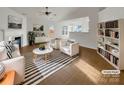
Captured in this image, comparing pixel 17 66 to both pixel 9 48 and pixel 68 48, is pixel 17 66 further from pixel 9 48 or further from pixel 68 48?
pixel 68 48

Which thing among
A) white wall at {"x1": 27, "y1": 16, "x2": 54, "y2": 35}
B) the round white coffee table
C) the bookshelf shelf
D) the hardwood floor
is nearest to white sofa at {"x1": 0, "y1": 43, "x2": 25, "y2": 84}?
the hardwood floor

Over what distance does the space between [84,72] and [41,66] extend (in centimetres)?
68

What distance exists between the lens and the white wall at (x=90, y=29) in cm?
208

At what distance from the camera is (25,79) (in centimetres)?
214

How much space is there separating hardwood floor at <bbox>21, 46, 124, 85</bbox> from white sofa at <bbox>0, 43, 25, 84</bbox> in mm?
134

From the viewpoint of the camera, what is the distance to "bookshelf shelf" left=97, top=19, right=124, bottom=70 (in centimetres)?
237

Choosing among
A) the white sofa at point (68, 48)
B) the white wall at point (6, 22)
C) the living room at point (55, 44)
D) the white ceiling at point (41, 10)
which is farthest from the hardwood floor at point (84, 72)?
the white ceiling at point (41, 10)

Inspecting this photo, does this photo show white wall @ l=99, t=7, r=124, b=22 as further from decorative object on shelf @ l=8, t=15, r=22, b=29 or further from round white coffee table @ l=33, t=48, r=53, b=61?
decorative object on shelf @ l=8, t=15, r=22, b=29
